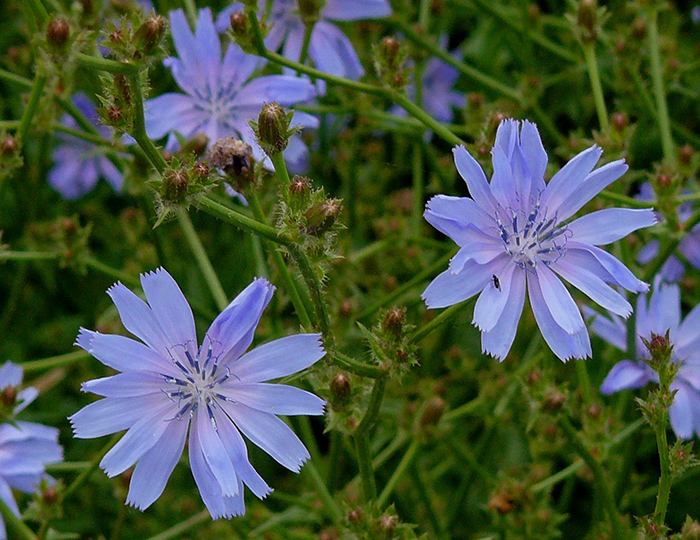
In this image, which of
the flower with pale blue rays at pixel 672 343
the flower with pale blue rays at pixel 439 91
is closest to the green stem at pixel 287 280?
the flower with pale blue rays at pixel 672 343

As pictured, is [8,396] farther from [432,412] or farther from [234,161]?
[432,412]

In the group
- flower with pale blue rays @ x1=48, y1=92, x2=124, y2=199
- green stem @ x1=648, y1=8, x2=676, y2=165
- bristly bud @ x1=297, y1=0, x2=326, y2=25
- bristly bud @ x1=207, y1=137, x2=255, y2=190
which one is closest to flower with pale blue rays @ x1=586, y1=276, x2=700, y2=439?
green stem @ x1=648, y1=8, x2=676, y2=165

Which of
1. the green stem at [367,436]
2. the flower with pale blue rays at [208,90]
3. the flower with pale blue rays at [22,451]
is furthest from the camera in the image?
the flower with pale blue rays at [208,90]

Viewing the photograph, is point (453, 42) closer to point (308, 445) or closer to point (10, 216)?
point (10, 216)

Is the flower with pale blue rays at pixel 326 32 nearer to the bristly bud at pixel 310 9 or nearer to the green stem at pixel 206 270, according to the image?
the bristly bud at pixel 310 9

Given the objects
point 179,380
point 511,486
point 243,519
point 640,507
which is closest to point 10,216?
point 243,519

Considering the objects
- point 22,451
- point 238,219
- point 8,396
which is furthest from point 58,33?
point 22,451
